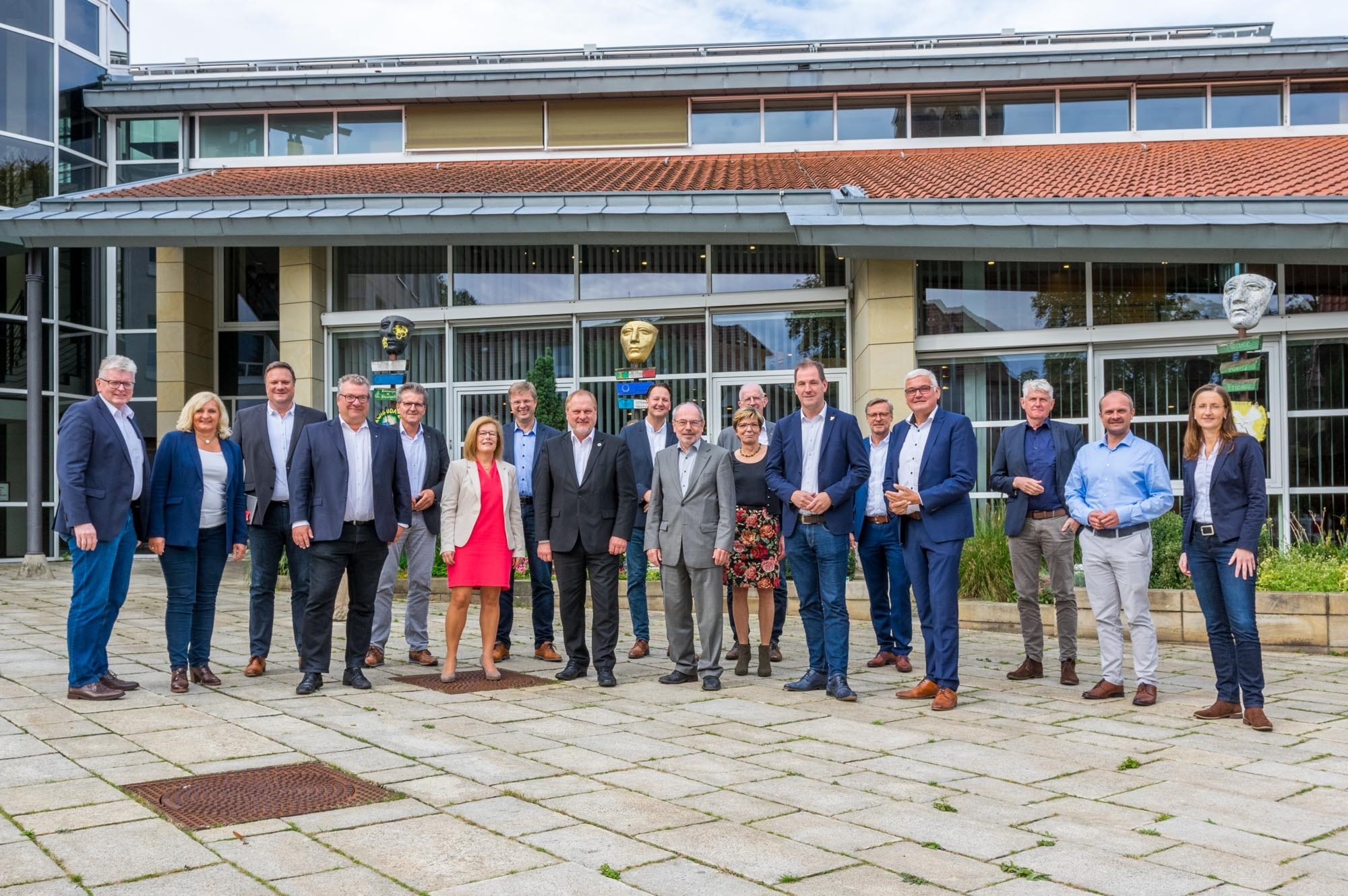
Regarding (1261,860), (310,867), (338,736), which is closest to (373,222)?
(338,736)

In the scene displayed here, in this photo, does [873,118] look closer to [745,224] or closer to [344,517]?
[745,224]

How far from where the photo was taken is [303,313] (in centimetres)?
1602

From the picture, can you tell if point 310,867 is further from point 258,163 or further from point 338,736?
point 258,163

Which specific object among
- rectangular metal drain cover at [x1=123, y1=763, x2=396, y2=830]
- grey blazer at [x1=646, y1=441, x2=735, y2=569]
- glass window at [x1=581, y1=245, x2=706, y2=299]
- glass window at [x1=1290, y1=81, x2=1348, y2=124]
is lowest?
rectangular metal drain cover at [x1=123, y1=763, x2=396, y2=830]

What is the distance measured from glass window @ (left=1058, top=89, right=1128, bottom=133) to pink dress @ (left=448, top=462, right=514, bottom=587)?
12639 mm

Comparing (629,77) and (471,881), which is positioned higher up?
(629,77)

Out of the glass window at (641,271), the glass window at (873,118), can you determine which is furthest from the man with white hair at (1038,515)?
the glass window at (873,118)

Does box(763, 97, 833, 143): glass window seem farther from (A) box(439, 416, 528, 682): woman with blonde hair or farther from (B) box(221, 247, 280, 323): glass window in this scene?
(A) box(439, 416, 528, 682): woman with blonde hair

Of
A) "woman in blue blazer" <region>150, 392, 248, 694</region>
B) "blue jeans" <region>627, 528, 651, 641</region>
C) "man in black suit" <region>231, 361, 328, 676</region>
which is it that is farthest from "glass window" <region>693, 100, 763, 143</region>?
"woman in blue blazer" <region>150, 392, 248, 694</region>

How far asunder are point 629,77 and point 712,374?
5.22 m

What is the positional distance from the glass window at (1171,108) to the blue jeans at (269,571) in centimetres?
1415

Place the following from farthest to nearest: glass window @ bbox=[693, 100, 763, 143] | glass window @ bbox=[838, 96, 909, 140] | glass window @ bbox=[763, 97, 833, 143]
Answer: glass window @ bbox=[693, 100, 763, 143], glass window @ bbox=[763, 97, 833, 143], glass window @ bbox=[838, 96, 909, 140]

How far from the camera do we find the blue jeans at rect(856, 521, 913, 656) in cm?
837

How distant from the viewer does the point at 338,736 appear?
6.05m
